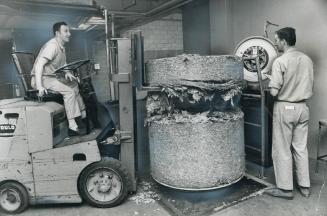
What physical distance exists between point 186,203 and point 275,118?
1.51 m

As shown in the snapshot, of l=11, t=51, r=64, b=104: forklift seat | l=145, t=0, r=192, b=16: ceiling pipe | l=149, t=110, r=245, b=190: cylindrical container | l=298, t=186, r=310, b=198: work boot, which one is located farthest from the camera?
l=145, t=0, r=192, b=16: ceiling pipe

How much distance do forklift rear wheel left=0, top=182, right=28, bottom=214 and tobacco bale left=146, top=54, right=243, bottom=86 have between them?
2030 millimetres

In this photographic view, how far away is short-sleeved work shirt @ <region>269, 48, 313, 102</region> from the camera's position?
357cm

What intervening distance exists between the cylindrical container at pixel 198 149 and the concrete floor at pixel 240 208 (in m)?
0.33

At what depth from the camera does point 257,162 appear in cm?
444

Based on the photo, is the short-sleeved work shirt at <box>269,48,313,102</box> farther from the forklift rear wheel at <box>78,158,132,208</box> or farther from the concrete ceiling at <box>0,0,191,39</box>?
the concrete ceiling at <box>0,0,191,39</box>

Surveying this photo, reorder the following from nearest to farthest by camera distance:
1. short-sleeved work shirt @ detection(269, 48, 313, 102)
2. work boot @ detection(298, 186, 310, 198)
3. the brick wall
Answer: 1. short-sleeved work shirt @ detection(269, 48, 313, 102)
2. work boot @ detection(298, 186, 310, 198)
3. the brick wall

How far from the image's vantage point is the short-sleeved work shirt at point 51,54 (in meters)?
3.78

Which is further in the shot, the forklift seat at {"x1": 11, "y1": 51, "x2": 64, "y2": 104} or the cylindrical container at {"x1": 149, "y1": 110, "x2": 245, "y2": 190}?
the forklift seat at {"x1": 11, "y1": 51, "x2": 64, "y2": 104}

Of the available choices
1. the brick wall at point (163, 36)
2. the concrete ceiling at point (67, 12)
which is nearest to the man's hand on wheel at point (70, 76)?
the concrete ceiling at point (67, 12)

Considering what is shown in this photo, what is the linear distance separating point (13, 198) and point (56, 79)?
149 cm

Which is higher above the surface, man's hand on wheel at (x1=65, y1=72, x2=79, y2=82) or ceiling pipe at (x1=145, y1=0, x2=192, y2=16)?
ceiling pipe at (x1=145, y1=0, x2=192, y2=16)

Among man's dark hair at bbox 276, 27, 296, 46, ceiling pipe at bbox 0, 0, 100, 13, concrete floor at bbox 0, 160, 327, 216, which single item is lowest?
concrete floor at bbox 0, 160, 327, 216

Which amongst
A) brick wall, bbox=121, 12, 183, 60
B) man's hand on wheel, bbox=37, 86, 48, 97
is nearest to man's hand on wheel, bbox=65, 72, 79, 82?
man's hand on wheel, bbox=37, 86, 48, 97
